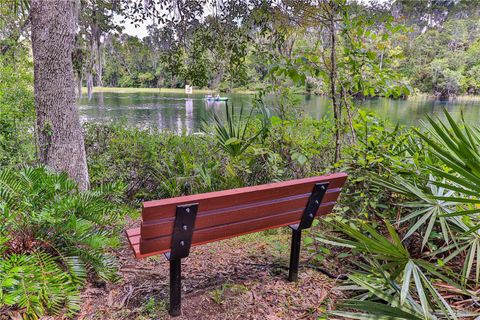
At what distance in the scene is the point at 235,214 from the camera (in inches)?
59.2

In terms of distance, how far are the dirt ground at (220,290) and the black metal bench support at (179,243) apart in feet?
0.30

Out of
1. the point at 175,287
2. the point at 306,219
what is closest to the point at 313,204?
the point at 306,219

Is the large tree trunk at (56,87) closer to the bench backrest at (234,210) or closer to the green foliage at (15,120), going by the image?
the green foliage at (15,120)

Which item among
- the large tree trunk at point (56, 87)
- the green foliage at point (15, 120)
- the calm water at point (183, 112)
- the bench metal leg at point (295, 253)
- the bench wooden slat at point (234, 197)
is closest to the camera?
the bench wooden slat at point (234, 197)

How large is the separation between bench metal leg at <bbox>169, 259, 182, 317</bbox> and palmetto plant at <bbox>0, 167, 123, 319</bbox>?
0.46 meters

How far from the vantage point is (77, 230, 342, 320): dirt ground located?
1.57 metres

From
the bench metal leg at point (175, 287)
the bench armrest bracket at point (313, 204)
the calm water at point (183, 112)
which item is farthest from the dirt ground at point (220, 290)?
the calm water at point (183, 112)

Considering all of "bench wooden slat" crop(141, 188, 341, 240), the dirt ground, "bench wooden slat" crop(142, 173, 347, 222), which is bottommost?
the dirt ground

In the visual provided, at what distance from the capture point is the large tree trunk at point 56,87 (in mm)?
2531

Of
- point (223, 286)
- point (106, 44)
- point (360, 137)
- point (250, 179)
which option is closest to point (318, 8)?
point (360, 137)

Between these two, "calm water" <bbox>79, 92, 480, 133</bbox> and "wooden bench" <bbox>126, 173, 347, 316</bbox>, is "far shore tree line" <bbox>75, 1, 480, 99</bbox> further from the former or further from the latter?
"wooden bench" <bbox>126, 173, 347, 316</bbox>

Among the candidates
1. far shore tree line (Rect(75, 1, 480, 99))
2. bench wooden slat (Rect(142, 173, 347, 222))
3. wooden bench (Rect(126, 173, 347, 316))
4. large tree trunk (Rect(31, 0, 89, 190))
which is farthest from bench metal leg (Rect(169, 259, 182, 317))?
far shore tree line (Rect(75, 1, 480, 99))

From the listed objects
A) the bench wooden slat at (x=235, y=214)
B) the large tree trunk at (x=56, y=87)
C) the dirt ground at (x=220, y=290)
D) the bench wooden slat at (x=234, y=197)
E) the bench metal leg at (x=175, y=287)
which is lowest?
the dirt ground at (x=220, y=290)

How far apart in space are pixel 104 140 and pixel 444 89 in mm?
36661
